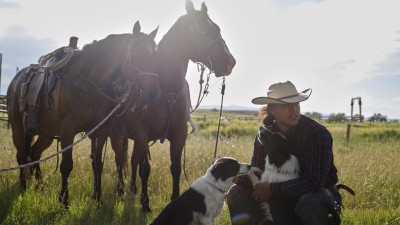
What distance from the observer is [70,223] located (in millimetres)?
3295

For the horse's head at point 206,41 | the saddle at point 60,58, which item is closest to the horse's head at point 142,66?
the horse's head at point 206,41

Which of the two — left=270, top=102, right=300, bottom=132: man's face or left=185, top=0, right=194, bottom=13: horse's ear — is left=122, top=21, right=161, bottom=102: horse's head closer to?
left=185, top=0, right=194, bottom=13: horse's ear

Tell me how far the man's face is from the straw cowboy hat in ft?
0.29

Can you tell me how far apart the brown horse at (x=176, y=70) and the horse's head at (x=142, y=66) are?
29 cm

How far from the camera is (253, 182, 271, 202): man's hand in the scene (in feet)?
9.56

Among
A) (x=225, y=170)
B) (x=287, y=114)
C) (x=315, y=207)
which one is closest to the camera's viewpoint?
(x=315, y=207)

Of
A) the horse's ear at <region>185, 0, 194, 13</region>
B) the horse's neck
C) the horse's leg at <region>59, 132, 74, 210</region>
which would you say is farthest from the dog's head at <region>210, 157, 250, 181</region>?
the horse's ear at <region>185, 0, 194, 13</region>

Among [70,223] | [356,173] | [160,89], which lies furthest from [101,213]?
[356,173]

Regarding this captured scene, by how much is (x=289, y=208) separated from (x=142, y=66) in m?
2.59

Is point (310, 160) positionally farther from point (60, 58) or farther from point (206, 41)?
point (60, 58)

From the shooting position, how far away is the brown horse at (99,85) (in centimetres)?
387

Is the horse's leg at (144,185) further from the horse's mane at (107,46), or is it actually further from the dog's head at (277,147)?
the dog's head at (277,147)

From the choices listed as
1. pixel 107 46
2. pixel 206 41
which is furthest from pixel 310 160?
pixel 107 46

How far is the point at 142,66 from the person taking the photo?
12.7ft
